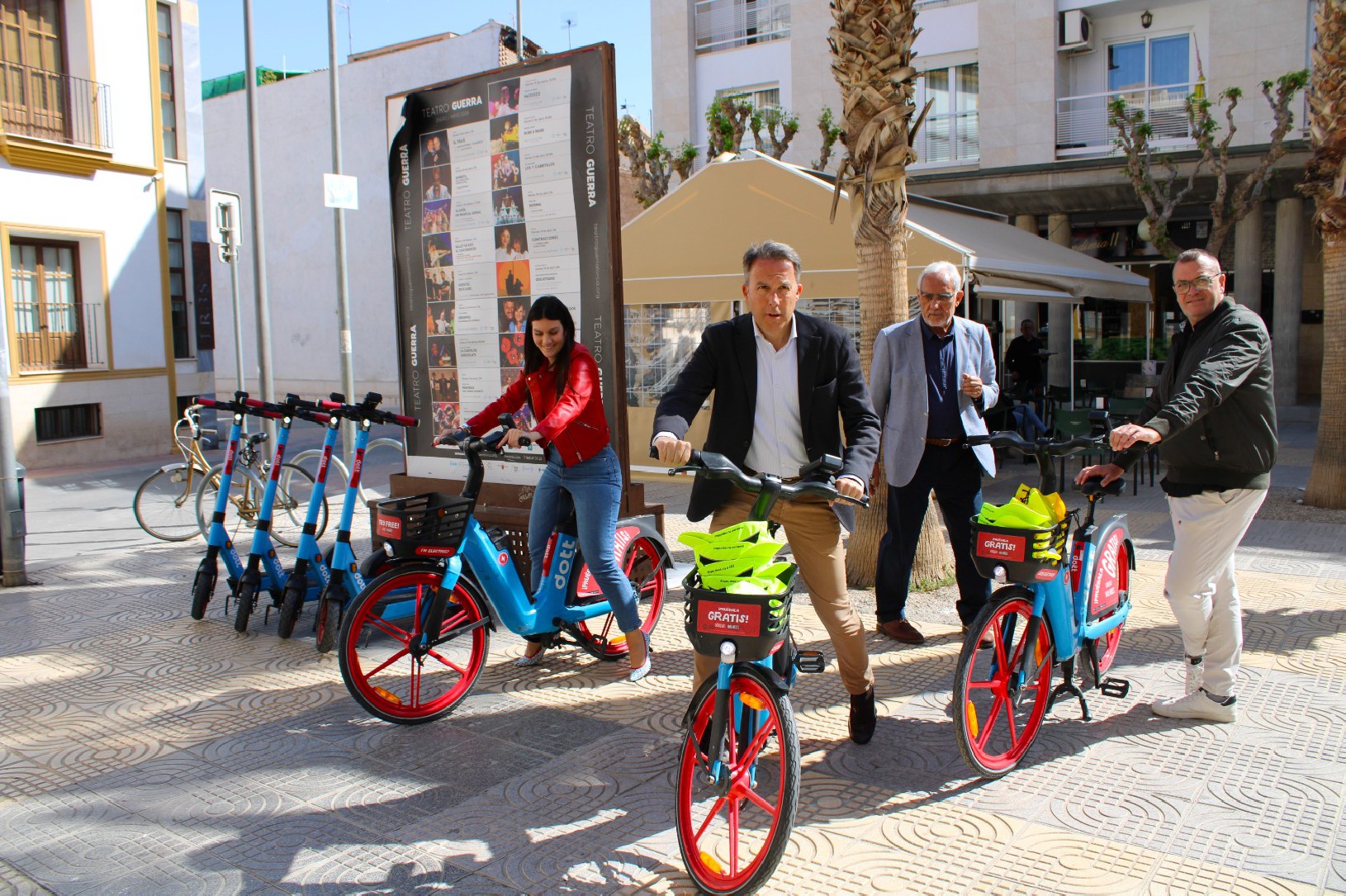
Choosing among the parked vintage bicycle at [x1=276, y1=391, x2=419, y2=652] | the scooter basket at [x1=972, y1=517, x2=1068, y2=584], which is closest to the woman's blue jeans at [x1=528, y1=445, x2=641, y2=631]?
the parked vintage bicycle at [x1=276, y1=391, x2=419, y2=652]

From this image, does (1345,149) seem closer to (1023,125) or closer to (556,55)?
(556,55)

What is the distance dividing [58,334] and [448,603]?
1493 cm

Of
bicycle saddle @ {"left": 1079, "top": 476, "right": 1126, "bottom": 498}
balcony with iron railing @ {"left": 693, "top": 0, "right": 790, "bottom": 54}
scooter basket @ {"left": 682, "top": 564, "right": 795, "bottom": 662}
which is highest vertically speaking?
balcony with iron railing @ {"left": 693, "top": 0, "right": 790, "bottom": 54}

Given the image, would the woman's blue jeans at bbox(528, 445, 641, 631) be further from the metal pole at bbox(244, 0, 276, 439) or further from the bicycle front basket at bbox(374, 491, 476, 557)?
the metal pole at bbox(244, 0, 276, 439)

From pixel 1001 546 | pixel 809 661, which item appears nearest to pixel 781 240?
pixel 1001 546

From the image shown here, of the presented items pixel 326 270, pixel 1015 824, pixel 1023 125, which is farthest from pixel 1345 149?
pixel 326 270

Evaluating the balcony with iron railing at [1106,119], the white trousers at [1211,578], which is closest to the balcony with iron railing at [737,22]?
the balcony with iron railing at [1106,119]

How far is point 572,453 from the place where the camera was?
509 cm

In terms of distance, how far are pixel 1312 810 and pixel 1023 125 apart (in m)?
20.2

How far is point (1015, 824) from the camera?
369 centimetres

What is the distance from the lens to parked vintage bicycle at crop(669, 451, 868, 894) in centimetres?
314

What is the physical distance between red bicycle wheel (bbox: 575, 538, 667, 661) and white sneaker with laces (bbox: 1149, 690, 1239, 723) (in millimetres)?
2449

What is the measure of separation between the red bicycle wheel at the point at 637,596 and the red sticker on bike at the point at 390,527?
3.72ft

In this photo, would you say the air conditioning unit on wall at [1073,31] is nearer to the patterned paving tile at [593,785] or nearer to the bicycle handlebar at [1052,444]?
the patterned paving tile at [593,785]
